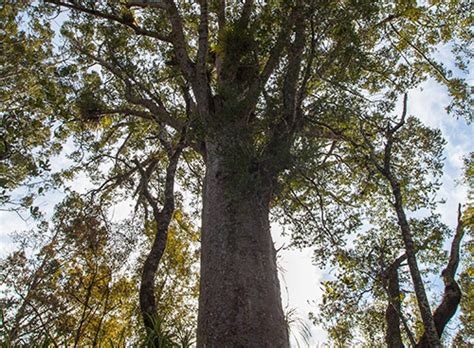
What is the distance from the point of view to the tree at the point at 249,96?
3.55m

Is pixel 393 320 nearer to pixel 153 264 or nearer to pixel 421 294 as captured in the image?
pixel 421 294

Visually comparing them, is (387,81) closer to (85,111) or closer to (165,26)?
(165,26)

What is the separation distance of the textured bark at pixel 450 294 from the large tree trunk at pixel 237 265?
7.33ft

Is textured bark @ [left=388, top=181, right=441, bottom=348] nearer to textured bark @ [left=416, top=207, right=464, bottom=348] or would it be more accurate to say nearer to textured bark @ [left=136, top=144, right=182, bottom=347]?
textured bark @ [left=416, top=207, right=464, bottom=348]

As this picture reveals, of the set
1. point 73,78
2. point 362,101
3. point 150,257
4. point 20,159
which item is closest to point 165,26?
point 73,78

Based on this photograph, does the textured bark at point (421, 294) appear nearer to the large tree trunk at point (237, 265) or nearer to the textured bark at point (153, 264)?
the large tree trunk at point (237, 265)

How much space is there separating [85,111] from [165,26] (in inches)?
91.2

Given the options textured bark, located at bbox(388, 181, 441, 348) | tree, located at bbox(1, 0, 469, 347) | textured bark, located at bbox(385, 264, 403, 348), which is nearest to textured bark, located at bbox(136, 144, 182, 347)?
tree, located at bbox(1, 0, 469, 347)

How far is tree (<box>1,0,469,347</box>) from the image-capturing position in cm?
355

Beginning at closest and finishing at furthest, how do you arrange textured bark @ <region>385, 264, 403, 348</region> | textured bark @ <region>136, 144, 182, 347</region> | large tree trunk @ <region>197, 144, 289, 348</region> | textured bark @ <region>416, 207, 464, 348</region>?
large tree trunk @ <region>197, 144, 289, 348</region> → textured bark @ <region>136, 144, 182, 347</region> → textured bark @ <region>416, 207, 464, 348</region> → textured bark @ <region>385, 264, 403, 348</region>

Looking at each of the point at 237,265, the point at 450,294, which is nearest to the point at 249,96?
the point at 237,265

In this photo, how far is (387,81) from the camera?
7031 mm

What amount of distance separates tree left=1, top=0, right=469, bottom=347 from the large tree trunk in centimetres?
1

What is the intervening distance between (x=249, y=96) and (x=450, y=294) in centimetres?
381
